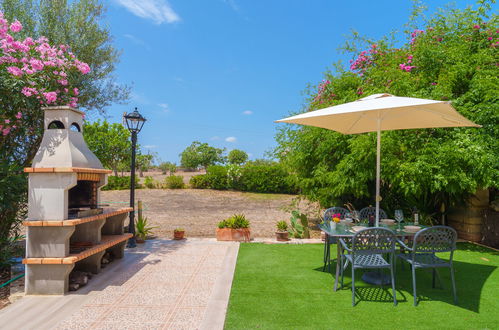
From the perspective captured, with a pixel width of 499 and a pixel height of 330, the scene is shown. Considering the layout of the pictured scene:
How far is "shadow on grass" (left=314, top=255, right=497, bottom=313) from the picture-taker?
3.59 meters

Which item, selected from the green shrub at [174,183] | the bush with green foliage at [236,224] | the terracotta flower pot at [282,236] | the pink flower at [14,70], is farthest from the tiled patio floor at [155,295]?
the green shrub at [174,183]

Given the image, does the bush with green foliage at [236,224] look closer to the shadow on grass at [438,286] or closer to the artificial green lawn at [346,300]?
the artificial green lawn at [346,300]

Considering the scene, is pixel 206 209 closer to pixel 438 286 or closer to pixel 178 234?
pixel 178 234

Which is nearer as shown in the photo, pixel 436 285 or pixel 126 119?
pixel 436 285

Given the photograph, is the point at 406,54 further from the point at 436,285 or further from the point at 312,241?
the point at 436,285

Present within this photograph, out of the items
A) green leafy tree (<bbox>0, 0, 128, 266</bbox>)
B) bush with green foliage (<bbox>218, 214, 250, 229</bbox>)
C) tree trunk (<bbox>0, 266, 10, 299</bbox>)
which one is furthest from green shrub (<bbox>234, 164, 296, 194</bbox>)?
tree trunk (<bbox>0, 266, 10, 299</bbox>)

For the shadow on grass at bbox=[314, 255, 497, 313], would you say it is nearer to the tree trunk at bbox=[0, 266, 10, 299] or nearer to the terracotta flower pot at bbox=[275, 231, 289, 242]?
→ the terracotta flower pot at bbox=[275, 231, 289, 242]

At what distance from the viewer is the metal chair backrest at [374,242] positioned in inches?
136

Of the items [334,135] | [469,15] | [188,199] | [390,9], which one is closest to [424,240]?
[334,135]

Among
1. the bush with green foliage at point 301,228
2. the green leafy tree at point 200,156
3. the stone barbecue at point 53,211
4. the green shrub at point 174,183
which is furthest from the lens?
the green leafy tree at point 200,156

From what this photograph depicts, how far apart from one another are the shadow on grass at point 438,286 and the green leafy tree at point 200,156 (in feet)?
143

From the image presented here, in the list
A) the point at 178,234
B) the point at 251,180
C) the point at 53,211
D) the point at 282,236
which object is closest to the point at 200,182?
the point at 251,180

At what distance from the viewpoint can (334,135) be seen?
23.9 ft

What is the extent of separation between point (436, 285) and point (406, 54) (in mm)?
5918
